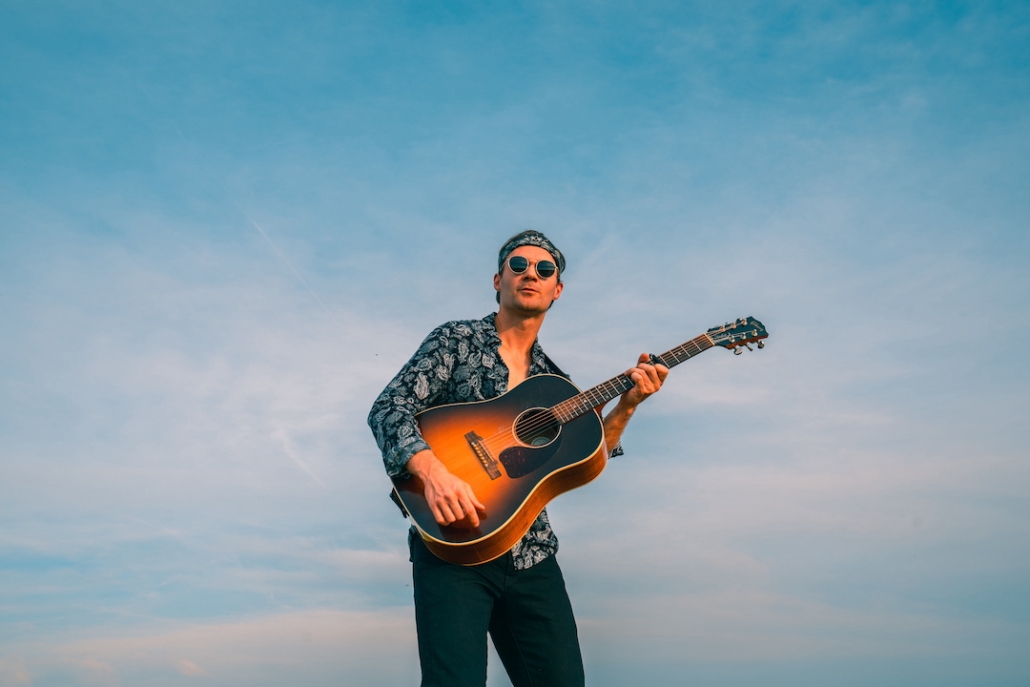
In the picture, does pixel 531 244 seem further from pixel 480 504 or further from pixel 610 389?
pixel 480 504

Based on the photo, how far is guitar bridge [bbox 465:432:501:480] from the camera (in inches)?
157

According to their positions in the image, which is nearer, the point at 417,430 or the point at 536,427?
the point at 417,430

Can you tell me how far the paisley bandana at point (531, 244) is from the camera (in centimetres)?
471

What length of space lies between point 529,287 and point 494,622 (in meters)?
1.79

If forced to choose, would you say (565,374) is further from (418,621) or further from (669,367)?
(418,621)

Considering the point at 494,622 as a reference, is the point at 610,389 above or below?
above

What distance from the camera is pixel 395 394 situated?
156 inches

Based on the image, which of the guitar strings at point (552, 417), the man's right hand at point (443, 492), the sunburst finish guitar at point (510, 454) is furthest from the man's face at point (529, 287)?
the man's right hand at point (443, 492)

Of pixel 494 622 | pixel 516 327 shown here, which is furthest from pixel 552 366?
pixel 494 622

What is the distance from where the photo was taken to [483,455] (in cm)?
402

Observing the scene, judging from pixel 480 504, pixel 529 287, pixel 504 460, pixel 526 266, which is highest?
pixel 526 266

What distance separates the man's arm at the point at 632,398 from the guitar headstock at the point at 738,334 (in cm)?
65

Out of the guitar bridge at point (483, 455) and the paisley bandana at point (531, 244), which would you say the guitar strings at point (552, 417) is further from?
the paisley bandana at point (531, 244)

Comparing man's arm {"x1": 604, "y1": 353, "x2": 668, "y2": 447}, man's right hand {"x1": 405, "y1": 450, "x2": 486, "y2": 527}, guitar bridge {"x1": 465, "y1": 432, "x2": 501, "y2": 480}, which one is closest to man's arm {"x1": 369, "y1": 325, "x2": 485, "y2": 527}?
man's right hand {"x1": 405, "y1": 450, "x2": 486, "y2": 527}
